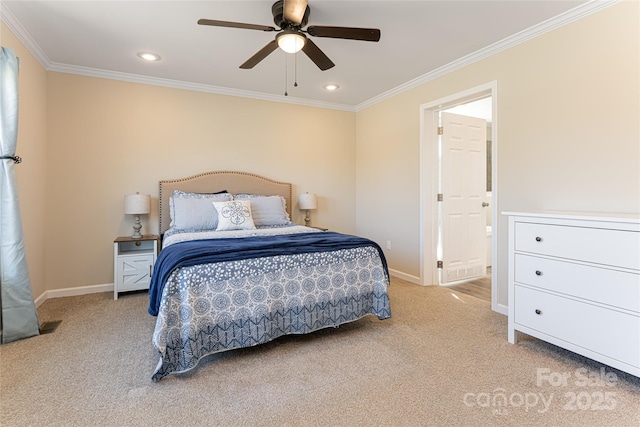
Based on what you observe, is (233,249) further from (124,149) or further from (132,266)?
(124,149)

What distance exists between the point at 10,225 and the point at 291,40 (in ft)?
8.06

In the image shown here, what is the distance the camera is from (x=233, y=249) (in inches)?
88.1

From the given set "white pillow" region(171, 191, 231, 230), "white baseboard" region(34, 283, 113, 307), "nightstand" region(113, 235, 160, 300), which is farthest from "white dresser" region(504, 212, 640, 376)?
"white baseboard" region(34, 283, 113, 307)

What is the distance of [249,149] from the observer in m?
4.35

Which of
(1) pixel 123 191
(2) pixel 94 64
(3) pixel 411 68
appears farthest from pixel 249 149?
(3) pixel 411 68

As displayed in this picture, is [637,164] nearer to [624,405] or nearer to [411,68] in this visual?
[624,405]

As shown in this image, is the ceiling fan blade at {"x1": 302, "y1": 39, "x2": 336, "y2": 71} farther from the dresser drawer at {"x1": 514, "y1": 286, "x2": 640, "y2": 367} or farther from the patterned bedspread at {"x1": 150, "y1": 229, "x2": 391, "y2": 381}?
the dresser drawer at {"x1": 514, "y1": 286, "x2": 640, "y2": 367}

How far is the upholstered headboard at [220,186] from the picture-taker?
3783 mm

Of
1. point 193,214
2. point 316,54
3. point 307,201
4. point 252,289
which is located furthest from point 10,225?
point 307,201

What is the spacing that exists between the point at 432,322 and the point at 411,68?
8.68ft

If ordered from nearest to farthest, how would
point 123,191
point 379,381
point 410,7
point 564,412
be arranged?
point 564,412 → point 379,381 → point 410,7 → point 123,191

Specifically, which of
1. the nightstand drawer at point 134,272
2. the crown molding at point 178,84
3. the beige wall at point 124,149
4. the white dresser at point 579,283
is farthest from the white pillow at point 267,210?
the white dresser at point 579,283

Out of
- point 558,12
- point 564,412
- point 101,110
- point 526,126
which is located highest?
point 558,12

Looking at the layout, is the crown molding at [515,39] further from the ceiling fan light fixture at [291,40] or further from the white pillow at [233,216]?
the white pillow at [233,216]
